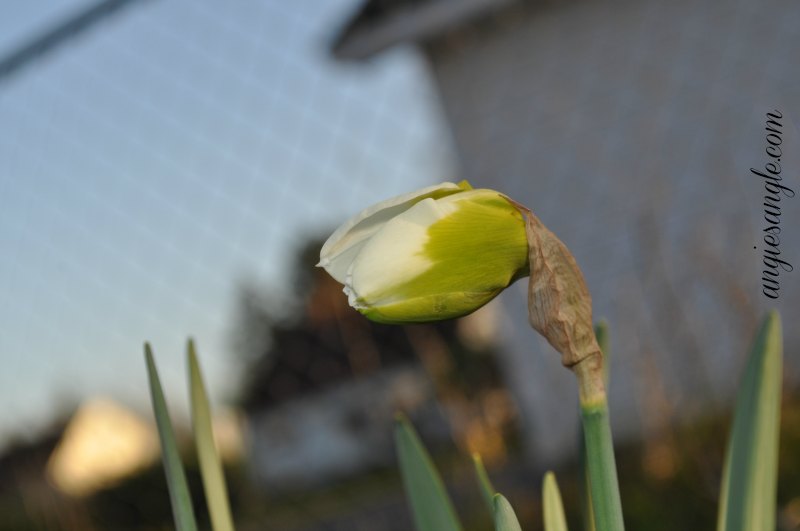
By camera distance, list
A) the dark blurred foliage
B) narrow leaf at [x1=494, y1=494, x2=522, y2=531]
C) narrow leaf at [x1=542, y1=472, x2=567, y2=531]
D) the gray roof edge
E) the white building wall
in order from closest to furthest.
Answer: narrow leaf at [x1=494, y1=494, x2=522, y2=531], narrow leaf at [x1=542, y1=472, x2=567, y2=531], the dark blurred foliage, the white building wall, the gray roof edge

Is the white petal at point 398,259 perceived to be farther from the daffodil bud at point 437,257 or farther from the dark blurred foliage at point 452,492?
the dark blurred foliage at point 452,492

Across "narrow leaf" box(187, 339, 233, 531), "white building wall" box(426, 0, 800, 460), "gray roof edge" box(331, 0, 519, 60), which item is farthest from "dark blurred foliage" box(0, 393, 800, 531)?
"gray roof edge" box(331, 0, 519, 60)

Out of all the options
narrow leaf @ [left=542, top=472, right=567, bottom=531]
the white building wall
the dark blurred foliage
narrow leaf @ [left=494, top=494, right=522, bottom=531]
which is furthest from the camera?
the white building wall

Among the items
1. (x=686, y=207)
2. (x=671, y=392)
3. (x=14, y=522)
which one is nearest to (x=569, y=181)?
(x=686, y=207)

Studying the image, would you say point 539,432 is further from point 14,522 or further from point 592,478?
point 592,478

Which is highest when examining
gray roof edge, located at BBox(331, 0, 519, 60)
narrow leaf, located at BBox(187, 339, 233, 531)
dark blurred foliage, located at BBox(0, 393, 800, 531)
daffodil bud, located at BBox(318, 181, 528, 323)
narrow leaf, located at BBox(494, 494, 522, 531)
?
gray roof edge, located at BBox(331, 0, 519, 60)

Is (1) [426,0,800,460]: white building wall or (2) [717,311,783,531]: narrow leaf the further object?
(1) [426,0,800,460]: white building wall

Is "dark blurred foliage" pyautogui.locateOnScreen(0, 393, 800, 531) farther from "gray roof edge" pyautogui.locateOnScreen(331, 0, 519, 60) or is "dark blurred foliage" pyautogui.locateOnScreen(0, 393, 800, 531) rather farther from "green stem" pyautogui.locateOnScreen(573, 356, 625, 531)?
"gray roof edge" pyautogui.locateOnScreen(331, 0, 519, 60)

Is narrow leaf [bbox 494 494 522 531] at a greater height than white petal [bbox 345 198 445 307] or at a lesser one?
lesser

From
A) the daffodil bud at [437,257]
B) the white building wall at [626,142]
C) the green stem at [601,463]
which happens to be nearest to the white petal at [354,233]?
the daffodil bud at [437,257]
